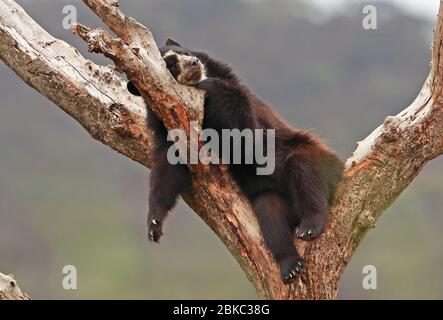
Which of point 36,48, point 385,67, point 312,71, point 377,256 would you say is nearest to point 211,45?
point 312,71

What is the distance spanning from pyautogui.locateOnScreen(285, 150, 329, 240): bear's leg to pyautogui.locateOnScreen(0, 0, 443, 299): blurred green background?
80.7 feet

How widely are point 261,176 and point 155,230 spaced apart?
4.15ft

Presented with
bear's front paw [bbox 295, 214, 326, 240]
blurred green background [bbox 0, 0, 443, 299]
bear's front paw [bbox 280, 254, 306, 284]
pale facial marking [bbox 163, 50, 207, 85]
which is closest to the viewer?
bear's front paw [bbox 280, 254, 306, 284]

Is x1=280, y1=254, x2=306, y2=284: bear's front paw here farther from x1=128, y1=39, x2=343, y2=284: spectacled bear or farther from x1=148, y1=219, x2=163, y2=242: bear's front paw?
x1=148, y1=219, x2=163, y2=242: bear's front paw

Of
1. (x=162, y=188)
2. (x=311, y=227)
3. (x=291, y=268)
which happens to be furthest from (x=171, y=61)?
(x=291, y=268)

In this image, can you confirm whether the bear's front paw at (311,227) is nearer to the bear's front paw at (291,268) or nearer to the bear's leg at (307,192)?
the bear's leg at (307,192)

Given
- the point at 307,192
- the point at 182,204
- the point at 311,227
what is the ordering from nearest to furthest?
1. the point at 311,227
2. the point at 307,192
3. the point at 182,204

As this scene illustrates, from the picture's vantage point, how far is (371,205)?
9680 millimetres

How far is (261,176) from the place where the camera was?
987 centimetres

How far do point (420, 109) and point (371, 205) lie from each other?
3.65 feet

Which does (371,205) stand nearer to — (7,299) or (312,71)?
(7,299)

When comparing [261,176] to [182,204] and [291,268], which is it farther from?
[182,204]

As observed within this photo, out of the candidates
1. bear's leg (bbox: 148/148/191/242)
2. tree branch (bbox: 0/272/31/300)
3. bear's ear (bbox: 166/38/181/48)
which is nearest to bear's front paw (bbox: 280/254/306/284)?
bear's leg (bbox: 148/148/191/242)

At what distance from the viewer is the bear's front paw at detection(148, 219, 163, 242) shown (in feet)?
32.3
